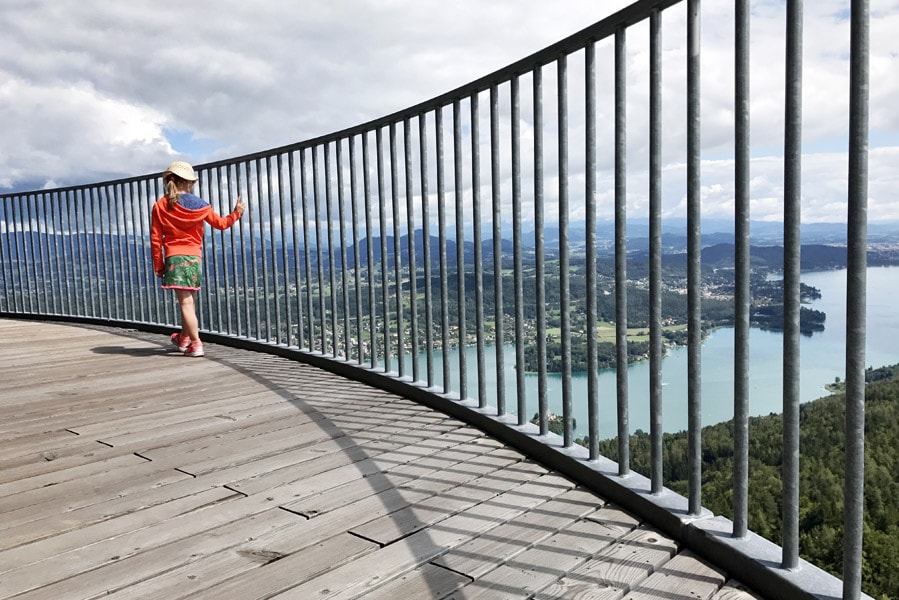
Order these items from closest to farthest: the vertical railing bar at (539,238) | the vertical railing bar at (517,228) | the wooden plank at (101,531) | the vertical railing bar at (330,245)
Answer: the wooden plank at (101,531)
the vertical railing bar at (539,238)
the vertical railing bar at (517,228)
the vertical railing bar at (330,245)

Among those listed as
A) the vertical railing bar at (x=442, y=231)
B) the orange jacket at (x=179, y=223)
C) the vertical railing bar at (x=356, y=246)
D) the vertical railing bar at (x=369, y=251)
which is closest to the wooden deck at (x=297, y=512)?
the vertical railing bar at (x=442, y=231)

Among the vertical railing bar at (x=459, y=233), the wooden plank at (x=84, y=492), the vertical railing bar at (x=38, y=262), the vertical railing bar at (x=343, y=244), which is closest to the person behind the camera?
the wooden plank at (x=84, y=492)

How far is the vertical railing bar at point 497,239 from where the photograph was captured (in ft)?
9.22

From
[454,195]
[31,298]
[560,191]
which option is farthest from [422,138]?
[31,298]

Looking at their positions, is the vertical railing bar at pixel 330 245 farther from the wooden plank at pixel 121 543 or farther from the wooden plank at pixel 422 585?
the wooden plank at pixel 422 585

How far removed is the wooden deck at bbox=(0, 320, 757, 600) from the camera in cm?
169

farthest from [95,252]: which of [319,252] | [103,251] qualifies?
[319,252]

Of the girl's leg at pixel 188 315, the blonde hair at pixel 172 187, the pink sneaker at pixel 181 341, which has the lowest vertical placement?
the pink sneaker at pixel 181 341

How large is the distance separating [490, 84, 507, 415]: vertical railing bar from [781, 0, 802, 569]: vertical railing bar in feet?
4.65

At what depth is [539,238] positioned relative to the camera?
2557 mm

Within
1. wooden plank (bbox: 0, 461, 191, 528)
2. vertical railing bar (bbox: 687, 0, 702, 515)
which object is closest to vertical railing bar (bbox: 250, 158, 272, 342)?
wooden plank (bbox: 0, 461, 191, 528)

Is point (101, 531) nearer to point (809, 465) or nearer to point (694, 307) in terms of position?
point (694, 307)

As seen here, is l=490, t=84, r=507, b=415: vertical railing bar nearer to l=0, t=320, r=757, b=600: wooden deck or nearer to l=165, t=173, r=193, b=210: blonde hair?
l=0, t=320, r=757, b=600: wooden deck

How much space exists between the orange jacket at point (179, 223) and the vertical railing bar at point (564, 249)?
11.1 ft
